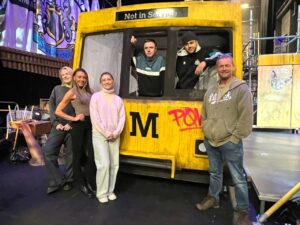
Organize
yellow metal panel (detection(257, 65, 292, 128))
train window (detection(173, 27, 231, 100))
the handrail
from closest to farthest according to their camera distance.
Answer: the handrail
train window (detection(173, 27, 231, 100))
yellow metal panel (detection(257, 65, 292, 128))

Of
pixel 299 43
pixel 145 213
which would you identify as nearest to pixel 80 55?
pixel 145 213

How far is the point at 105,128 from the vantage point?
11.3ft

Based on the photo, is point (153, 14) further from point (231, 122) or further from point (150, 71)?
point (231, 122)

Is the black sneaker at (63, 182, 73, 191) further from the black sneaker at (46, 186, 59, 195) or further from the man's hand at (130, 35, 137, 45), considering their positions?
the man's hand at (130, 35, 137, 45)

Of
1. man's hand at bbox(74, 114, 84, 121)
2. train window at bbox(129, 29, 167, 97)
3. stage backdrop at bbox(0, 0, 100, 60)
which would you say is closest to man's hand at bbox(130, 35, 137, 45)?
train window at bbox(129, 29, 167, 97)

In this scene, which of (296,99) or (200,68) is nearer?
(200,68)

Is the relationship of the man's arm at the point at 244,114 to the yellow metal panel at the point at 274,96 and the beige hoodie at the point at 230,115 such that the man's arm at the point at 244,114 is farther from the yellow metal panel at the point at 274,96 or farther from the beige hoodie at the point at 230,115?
the yellow metal panel at the point at 274,96

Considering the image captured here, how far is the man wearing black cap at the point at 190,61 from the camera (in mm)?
3459

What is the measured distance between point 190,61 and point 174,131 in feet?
3.17

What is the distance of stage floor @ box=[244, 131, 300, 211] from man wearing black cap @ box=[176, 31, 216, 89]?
150cm

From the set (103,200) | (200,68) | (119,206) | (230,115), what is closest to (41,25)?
(200,68)

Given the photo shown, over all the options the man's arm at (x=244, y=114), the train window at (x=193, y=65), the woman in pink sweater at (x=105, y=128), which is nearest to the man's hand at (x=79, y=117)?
the woman in pink sweater at (x=105, y=128)

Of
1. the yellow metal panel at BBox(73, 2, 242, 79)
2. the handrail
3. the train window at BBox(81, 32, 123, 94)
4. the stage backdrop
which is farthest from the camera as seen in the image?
the stage backdrop

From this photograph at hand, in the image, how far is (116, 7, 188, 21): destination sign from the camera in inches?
140
